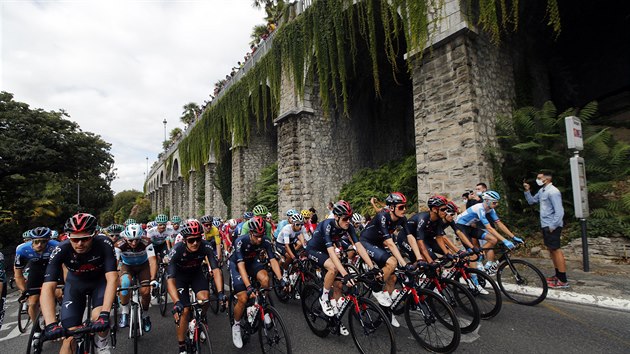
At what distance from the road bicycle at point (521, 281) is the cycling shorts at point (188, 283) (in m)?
5.04

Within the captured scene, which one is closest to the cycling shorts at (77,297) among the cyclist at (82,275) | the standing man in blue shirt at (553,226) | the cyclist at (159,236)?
the cyclist at (82,275)

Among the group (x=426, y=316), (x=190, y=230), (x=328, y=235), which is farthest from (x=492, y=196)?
(x=190, y=230)

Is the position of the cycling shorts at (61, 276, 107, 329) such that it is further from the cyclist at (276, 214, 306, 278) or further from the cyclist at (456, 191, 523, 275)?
the cyclist at (456, 191, 523, 275)

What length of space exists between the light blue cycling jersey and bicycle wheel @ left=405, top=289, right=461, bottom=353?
2427 mm

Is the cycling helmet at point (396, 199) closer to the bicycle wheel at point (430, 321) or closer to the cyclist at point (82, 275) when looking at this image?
the bicycle wheel at point (430, 321)

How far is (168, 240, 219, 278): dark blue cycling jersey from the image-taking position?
4.31 metres

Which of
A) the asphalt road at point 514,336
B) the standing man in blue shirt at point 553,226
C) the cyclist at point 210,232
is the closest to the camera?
the asphalt road at point 514,336

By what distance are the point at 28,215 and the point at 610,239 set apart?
1040 inches

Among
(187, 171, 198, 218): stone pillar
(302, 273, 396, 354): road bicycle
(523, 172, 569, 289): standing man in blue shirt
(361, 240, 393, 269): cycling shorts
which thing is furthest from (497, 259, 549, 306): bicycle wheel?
(187, 171, 198, 218): stone pillar

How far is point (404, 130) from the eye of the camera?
1720cm

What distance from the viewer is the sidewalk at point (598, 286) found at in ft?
15.5

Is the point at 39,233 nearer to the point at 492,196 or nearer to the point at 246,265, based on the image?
the point at 246,265

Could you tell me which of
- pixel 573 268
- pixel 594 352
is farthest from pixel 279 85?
pixel 594 352

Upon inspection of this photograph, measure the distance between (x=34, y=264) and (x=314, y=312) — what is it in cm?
518
